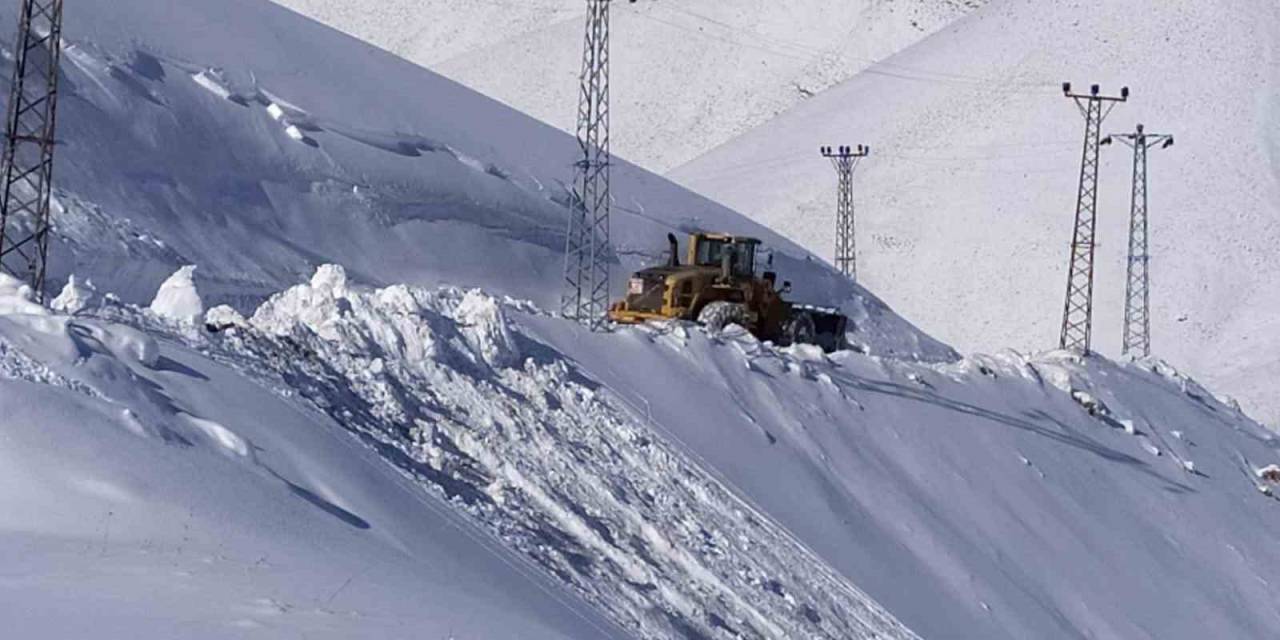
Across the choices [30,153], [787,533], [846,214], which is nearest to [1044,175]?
[846,214]

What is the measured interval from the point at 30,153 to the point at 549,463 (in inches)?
492

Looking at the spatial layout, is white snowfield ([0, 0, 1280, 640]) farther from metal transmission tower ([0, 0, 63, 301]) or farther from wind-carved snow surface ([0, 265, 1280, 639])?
metal transmission tower ([0, 0, 63, 301])

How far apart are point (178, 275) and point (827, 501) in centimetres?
A: 962

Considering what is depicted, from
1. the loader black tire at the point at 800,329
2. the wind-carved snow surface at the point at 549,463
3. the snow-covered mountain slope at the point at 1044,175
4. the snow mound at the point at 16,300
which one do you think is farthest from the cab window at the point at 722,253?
the snow-covered mountain slope at the point at 1044,175

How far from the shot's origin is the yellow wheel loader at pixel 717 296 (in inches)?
1307

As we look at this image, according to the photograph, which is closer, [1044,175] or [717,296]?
[717,296]

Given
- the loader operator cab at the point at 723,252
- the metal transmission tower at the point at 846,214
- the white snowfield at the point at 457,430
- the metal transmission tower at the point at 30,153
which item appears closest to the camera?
the white snowfield at the point at 457,430

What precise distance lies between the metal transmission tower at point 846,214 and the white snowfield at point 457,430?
7945 mm

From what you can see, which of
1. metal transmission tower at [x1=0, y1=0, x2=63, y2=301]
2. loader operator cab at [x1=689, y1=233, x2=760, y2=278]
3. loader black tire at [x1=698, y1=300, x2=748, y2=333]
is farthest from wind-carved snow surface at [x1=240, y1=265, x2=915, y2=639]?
loader operator cab at [x1=689, y1=233, x2=760, y2=278]

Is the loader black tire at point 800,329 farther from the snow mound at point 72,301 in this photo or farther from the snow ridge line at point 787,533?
the snow mound at point 72,301

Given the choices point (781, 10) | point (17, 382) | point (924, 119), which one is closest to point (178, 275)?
point (17, 382)

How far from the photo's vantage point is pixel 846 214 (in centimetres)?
5641

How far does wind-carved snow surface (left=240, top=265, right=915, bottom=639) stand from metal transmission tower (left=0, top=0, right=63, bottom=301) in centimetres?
325

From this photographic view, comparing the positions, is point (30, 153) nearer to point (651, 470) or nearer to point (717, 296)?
point (717, 296)
